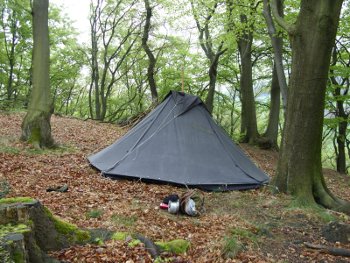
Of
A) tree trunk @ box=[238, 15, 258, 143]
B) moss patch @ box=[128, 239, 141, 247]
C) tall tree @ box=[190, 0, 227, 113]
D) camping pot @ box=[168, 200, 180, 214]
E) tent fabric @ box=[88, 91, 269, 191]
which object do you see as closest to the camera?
moss patch @ box=[128, 239, 141, 247]

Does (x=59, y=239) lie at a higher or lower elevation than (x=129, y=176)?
lower

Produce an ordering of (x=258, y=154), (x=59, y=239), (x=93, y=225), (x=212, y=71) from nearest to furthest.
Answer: (x=59, y=239) < (x=93, y=225) < (x=258, y=154) < (x=212, y=71)

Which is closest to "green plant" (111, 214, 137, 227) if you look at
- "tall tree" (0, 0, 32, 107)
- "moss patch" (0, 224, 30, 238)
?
"moss patch" (0, 224, 30, 238)

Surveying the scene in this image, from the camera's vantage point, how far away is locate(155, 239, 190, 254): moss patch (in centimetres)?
397

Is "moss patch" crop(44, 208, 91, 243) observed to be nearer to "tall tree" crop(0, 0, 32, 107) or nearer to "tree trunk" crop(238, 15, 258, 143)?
"tree trunk" crop(238, 15, 258, 143)

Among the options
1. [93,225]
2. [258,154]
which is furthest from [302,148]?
[258,154]

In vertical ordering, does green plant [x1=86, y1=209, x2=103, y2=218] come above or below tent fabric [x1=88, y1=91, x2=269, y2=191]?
below

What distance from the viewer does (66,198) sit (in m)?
5.38

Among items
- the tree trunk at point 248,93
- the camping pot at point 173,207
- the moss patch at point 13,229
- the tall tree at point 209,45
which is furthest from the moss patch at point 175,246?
the tall tree at point 209,45

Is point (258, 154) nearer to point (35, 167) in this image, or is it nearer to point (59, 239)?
point (35, 167)

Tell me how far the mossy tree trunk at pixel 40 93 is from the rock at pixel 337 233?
640cm

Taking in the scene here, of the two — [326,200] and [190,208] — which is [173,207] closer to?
[190,208]

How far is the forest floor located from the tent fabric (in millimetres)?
242

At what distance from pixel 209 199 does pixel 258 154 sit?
242 inches
